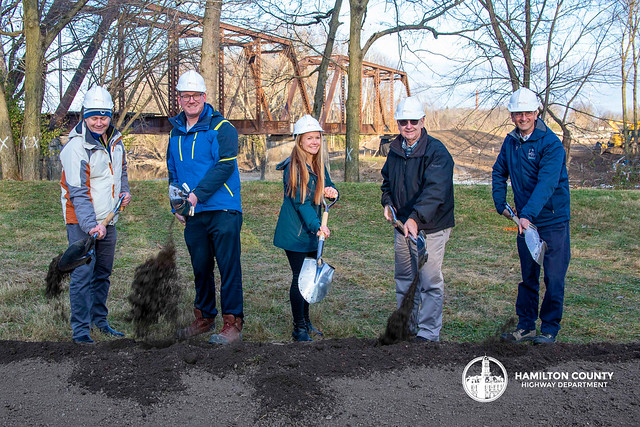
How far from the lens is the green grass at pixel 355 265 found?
5.35m

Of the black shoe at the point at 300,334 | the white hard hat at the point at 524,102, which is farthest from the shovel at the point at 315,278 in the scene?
the white hard hat at the point at 524,102

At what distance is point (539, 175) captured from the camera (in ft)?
14.9

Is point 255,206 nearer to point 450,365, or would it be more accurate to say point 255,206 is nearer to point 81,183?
point 81,183

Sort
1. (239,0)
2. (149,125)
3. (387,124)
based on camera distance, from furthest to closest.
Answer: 1. (387,124)
2. (149,125)
3. (239,0)

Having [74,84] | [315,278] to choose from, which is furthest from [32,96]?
[315,278]

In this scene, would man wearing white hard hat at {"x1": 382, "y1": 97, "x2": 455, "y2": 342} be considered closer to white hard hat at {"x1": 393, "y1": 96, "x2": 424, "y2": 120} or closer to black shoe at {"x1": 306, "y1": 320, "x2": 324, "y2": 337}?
white hard hat at {"x1": 393, "y1": 96, "x2": 424, "y2": 120}

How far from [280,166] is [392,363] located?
1830mm

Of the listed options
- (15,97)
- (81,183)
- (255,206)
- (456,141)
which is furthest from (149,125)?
(456,141)

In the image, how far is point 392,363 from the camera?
3.68 metres

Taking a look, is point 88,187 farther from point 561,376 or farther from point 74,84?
point 74,84

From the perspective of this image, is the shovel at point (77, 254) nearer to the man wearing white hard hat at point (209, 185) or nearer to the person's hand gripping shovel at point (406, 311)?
the man wearing white hard hat at point (209, 185)

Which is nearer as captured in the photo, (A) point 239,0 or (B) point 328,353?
(B) point 328,353

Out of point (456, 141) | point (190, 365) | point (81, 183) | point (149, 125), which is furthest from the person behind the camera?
point (456, 141)

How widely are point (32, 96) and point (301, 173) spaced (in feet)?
42.8
